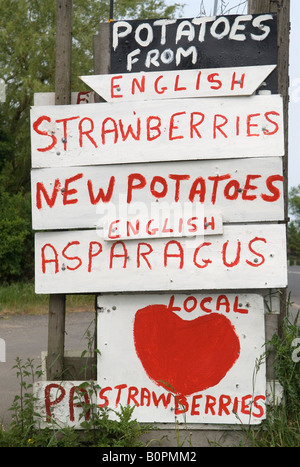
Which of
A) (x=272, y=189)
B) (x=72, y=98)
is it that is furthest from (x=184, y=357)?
(x=72, y=98)

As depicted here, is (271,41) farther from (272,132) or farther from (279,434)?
(279,434)

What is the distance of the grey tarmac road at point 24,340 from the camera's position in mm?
5592

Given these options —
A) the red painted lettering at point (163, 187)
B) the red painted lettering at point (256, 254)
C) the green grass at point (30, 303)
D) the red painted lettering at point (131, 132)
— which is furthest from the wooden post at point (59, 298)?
the green grass at point (30, 303)

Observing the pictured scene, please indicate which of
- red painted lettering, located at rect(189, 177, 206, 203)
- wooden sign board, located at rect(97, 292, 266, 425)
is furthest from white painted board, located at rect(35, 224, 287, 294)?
red painted lettering, located at rect(189, 177, 206, 203)

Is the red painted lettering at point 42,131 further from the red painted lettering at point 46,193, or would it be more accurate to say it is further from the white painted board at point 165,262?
the white painted board at point 165,262

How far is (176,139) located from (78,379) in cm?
161

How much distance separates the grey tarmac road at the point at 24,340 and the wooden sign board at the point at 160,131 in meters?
1.65

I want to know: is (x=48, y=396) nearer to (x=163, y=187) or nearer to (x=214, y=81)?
(x=163, y=187)

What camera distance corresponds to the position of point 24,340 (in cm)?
878

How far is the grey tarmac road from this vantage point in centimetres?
559

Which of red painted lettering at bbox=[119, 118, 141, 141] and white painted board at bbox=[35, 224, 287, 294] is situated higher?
red painted lettering at bbox=[119, 118, 141, 141]

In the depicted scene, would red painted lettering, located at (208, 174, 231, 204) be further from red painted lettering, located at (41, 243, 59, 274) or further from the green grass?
the green grass

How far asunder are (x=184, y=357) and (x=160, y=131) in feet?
4.48

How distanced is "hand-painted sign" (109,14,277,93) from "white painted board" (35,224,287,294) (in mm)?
951
